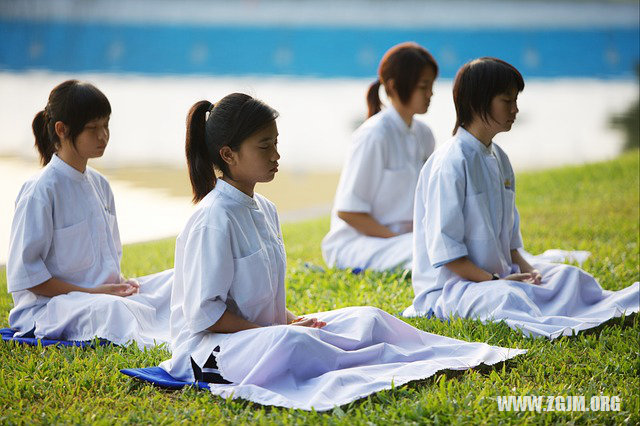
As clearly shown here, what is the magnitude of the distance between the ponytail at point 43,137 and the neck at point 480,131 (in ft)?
6.04

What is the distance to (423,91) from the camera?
477 centimetres

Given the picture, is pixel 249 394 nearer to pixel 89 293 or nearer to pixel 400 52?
pixel 89 293

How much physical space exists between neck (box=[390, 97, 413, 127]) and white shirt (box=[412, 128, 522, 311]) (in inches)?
41.9

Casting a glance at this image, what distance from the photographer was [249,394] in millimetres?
2732

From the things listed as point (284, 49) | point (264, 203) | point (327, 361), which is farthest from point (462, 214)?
point (284, 49)

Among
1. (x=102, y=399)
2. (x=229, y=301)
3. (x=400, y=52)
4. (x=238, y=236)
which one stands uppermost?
(x=400, y=52)

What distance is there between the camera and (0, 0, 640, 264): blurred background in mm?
11078

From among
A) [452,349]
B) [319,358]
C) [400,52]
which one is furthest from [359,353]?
[400,52]

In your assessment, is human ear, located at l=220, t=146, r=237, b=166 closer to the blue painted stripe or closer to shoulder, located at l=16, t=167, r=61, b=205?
shoulder, located at l=16, t=167, r=61, b=205

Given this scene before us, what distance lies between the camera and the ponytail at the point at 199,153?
2.90m

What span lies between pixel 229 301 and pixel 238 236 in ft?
0.75

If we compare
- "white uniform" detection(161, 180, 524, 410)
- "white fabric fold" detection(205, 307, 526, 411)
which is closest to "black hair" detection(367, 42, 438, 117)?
"white uniform" detection(161, 180, 524, 410)

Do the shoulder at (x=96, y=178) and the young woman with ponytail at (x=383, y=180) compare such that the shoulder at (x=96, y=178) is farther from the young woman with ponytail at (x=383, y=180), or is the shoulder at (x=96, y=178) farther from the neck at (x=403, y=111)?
the neck at (x=403, y=111)

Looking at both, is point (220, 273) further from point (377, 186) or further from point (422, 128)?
point (422, 128)
